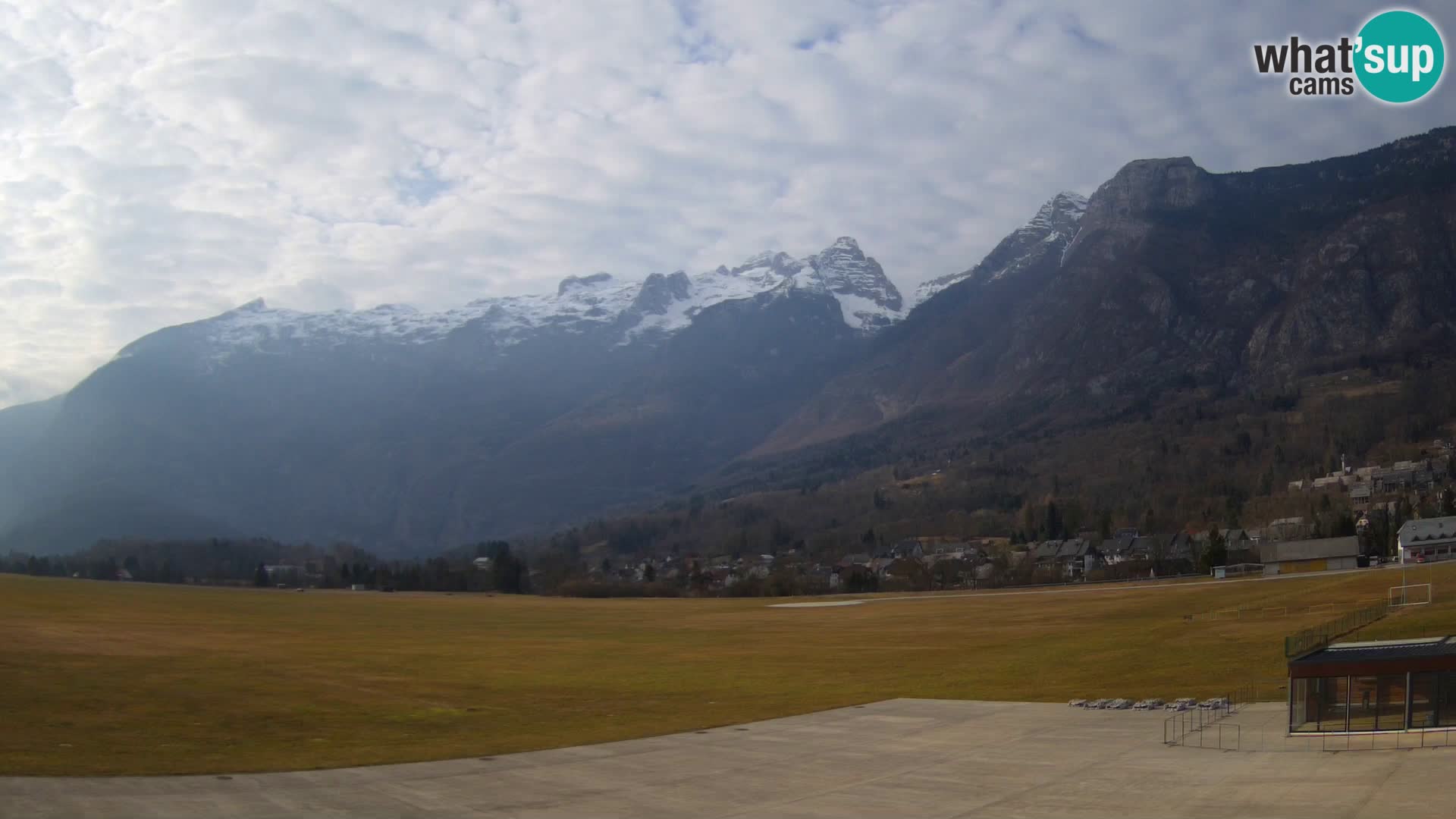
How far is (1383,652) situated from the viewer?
125ft

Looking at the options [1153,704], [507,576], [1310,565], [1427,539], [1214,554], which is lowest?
[507,576]

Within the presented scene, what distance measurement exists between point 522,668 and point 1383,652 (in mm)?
42141

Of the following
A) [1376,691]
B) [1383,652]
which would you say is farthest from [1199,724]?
[1383,652]

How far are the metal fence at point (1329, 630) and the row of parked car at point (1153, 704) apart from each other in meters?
3.34

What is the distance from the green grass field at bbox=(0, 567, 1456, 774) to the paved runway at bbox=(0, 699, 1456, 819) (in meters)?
2.66

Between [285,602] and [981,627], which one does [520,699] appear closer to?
[981,627]

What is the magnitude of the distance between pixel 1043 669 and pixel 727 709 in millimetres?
18106

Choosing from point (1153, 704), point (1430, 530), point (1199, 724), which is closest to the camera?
point (1199, 724)

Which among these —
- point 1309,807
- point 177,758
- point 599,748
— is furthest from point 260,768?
point 1309,807

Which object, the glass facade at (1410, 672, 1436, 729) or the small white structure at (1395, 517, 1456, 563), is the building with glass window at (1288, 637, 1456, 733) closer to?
the glass facade at (1410, 672, 1436, 729)

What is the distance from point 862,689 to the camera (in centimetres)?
5325

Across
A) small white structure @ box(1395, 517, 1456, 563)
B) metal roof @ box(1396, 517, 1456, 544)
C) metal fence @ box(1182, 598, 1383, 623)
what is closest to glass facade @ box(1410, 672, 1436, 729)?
metal fence @ box(1182, 598, 1383, 623)

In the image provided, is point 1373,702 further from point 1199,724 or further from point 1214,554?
point 1214,554

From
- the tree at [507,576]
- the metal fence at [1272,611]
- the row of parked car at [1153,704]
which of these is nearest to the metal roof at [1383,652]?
the row of parked car at [1153,704]
